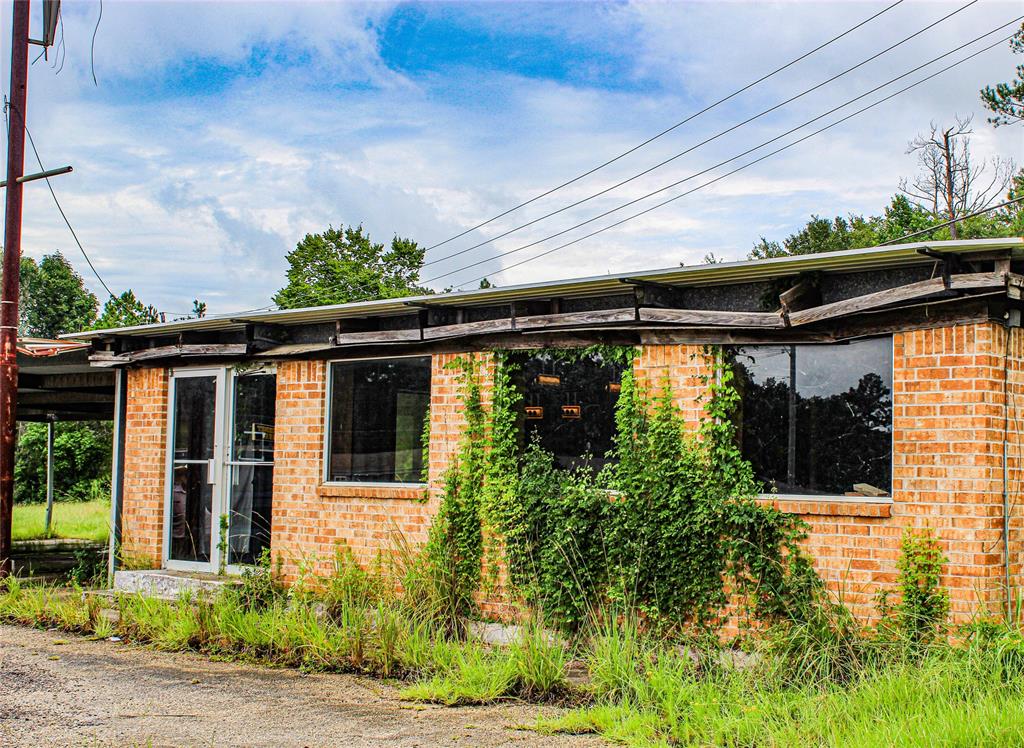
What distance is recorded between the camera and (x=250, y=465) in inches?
436

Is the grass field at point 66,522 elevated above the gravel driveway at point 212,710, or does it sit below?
below

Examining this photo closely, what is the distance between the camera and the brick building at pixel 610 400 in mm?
6832

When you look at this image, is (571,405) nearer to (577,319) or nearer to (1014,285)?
(577,319)

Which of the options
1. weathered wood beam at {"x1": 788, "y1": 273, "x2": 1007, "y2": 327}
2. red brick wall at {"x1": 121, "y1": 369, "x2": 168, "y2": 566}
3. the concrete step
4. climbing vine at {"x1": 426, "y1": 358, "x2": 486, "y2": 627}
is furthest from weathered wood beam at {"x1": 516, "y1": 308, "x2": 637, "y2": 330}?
red brick wall at {"x1": 121, "y1": 369, "x2": 168, "y2": 566}

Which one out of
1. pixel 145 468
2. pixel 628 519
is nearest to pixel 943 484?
pixel 628 519

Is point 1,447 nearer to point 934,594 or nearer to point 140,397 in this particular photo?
point 140,397

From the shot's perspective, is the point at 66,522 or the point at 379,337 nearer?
the point at 379,337

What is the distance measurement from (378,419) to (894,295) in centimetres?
517

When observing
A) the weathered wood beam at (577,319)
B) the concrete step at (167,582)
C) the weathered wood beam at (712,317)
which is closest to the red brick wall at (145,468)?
the concrete step at (167,582)

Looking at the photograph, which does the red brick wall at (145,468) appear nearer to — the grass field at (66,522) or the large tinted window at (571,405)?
the grass field at (66,522)

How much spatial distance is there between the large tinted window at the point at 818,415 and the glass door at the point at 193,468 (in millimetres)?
6256

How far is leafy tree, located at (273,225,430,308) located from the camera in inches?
1606

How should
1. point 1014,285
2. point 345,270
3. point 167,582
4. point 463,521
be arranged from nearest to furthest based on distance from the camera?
point 1014,285
point 463,521
point 167,582
point 345,270

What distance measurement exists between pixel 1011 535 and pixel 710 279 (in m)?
2.83
